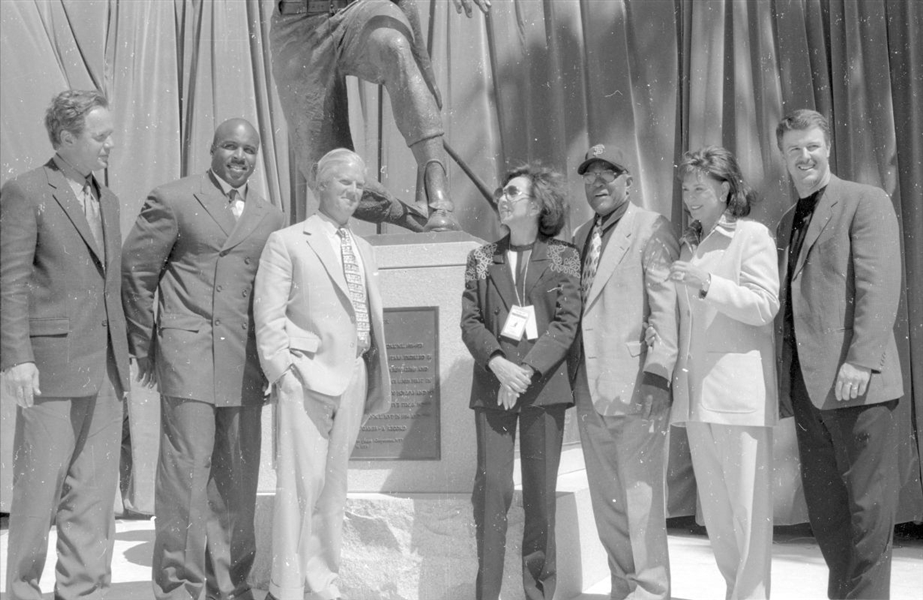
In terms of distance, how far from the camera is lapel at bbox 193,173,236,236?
10.9 ft

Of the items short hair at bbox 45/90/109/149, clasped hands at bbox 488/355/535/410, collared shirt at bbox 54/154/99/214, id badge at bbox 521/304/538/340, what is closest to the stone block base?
clasped hands at bbox 488/355/535/410

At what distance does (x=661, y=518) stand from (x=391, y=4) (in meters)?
2.36

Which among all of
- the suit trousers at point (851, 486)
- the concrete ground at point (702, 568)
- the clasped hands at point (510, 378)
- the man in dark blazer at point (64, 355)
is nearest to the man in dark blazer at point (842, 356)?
the suit trousers at point (851, 486)

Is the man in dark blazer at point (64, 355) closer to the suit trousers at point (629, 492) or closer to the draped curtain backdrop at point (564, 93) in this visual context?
the suit trousers at point (629, 492)

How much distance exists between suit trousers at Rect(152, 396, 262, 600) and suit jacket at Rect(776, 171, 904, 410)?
1.81 metres

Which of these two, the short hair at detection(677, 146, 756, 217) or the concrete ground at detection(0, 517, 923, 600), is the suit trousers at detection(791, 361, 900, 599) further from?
the concrete ground at detection(0, 517, 923, 600)

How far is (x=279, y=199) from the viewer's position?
6.79 metres

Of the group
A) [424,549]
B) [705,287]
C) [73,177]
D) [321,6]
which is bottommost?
[424,549]

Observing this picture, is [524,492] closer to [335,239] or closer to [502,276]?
[502,276]

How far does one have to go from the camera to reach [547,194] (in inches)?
134

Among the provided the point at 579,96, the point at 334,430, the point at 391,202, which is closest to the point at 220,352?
the point at 334,430

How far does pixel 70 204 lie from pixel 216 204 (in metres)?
0.47

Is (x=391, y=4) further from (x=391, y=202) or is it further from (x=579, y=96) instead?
(x=579, y=96)

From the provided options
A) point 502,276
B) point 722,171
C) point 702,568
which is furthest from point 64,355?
point 702,568
